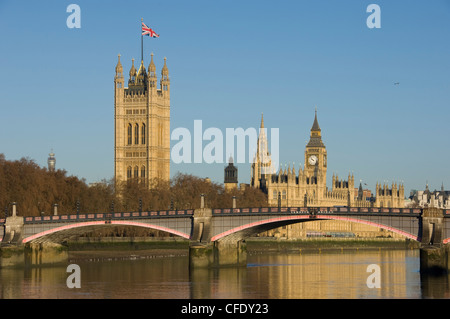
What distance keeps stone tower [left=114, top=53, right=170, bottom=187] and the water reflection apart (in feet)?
257

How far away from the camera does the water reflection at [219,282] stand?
217 feet

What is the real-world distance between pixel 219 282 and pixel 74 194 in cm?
4681

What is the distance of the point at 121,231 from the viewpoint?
119 meters

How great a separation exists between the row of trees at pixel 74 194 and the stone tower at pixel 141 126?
2489 cm

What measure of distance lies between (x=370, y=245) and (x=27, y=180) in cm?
7204

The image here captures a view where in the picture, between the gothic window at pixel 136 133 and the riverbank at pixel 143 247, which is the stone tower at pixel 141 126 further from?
the riverbank at pixel 143 247

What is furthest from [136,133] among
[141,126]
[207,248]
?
[207,248]

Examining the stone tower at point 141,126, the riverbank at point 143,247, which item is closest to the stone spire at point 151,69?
the stone tower at point 141,126

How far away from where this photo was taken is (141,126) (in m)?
176

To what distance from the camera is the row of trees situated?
363 ft

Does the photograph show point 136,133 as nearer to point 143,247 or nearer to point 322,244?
point 322,244

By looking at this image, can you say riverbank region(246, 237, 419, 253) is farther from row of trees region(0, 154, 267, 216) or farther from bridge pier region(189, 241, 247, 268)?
bridge pier region(189, 241, 247, 268)
